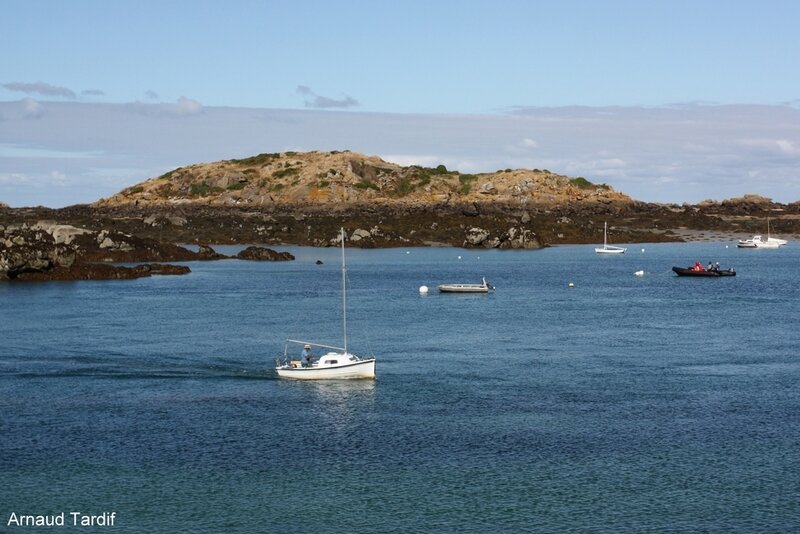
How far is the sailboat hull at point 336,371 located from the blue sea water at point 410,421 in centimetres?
87

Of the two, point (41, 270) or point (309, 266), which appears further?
point (309, 266)

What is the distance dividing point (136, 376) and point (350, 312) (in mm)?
39136

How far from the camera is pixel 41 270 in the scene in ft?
433

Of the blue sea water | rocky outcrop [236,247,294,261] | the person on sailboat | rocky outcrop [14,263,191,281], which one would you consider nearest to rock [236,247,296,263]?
rocky outcrop [236,247,294,261]

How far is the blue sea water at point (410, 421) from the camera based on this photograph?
40781mm

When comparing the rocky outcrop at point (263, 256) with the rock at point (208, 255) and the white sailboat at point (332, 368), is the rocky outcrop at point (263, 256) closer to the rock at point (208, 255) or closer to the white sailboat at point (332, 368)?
the rock at point (208, 255)

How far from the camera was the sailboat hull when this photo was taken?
64.4 metres

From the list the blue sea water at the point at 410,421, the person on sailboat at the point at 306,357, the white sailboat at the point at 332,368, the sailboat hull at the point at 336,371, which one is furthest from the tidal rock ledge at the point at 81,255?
the sailboat hull at the point at 336,371

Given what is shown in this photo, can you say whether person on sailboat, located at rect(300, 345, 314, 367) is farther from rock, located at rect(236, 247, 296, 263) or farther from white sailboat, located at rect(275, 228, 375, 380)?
rock, located at rect(236, 247, 296, 263)

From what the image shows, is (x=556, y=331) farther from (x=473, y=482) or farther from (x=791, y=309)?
(x=473, y=482)

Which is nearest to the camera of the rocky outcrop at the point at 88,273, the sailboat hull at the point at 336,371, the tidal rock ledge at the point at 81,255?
the sailboat hull at the point at 336,371

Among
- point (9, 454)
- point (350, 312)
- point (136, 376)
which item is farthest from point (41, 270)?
point (9, 454)

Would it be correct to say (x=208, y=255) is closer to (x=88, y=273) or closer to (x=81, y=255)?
(x=81, y=255)

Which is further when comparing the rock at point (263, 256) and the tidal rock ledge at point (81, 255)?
the rock at point (263, 256)
